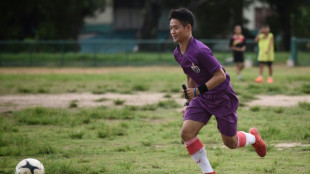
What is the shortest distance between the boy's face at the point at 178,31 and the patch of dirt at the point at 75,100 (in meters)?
6.75

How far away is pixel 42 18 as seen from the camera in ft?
148

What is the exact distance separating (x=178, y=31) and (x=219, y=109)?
0.90 m

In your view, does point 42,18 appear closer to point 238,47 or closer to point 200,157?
point 238,47

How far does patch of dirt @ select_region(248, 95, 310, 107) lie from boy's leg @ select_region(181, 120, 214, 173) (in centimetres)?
689

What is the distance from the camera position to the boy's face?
17.8ft

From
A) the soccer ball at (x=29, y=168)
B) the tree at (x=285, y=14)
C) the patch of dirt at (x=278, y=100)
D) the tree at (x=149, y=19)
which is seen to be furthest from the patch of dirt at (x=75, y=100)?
the tree at (x=285, y=14)

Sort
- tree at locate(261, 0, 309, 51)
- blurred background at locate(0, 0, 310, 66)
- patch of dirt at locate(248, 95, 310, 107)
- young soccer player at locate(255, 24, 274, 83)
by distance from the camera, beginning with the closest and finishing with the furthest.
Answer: patch of dirt at locate(248, 95, 310, 107)
young soccer player at locate(255, 24, 274, 83)
blurred background at locate(0, 0, 310, 66)
tree at locate(261, 0, 309, 51)

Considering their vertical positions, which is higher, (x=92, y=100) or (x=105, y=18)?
(x=92, y=100)

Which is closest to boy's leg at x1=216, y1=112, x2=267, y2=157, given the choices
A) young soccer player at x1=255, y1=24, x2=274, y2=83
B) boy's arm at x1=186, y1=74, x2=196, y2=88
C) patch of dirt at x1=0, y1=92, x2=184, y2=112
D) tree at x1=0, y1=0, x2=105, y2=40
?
boy's arm at x1=186, y1=74, x2=196, y2=88

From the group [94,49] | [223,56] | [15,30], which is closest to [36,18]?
[15,30]

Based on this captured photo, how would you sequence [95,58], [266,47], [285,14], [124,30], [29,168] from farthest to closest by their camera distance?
[124,30] < [285,14] < [95,58] < [266,47] < [29,168]

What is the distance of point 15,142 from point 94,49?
71.0ft

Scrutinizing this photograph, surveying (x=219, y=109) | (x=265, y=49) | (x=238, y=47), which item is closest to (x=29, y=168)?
(x=219, y=109)

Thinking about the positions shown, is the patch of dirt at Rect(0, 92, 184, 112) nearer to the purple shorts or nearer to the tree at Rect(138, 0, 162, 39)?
the purple shorts
